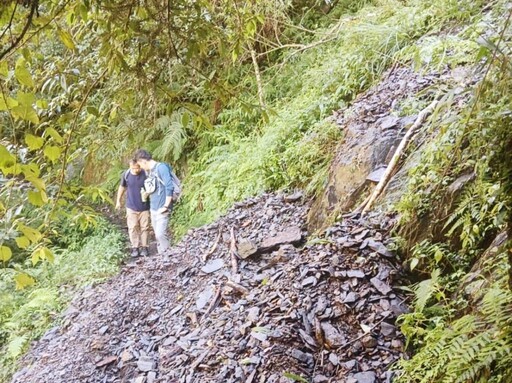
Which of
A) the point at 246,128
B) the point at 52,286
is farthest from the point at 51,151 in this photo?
the point at 246,128

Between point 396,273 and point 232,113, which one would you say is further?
point 232,113

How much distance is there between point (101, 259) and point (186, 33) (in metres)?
6.04

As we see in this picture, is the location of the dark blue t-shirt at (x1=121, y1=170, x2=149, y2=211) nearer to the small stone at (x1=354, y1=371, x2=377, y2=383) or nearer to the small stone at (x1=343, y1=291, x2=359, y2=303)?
the small stone at (x1=343, y1=291, x2=359, y2=303)

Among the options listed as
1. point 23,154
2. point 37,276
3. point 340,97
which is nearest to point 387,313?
point 23,154

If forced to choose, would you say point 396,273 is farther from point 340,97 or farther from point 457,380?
point 340,97

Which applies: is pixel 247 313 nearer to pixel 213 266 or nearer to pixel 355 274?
pixel 355 274

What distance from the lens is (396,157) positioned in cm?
408

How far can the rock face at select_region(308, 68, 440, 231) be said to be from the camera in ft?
14.2

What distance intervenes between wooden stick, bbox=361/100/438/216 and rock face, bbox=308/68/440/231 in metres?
0.13

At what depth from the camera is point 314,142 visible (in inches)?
218

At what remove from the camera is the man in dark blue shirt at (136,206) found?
6.94m

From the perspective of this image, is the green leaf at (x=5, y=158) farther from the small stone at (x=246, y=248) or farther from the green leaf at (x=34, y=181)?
the small stone at (x=246, y=248)

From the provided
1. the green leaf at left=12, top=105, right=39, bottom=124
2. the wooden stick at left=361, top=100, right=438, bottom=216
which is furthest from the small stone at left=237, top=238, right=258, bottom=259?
the green leaf at left=12, top=105, right=39, bottom=124

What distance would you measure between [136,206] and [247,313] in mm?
Result: 3859
